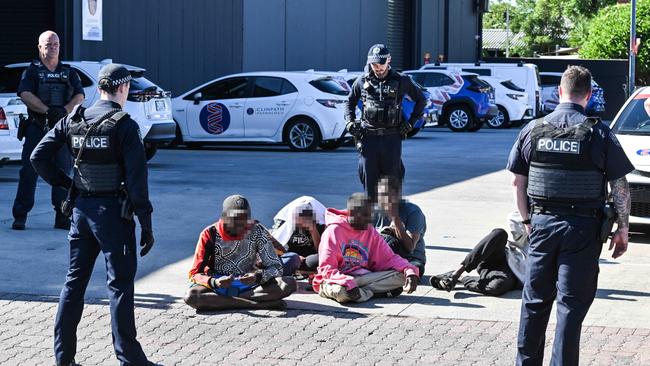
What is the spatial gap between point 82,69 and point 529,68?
17.0 meters

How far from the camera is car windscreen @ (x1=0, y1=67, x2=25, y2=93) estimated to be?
1784 cm

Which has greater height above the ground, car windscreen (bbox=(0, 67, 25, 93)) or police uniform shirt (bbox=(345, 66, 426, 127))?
car windscreen (bbox=(0, 67, 25, 93))

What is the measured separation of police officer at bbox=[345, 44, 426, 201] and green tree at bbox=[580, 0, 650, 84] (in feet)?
116

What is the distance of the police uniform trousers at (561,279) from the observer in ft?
18.6

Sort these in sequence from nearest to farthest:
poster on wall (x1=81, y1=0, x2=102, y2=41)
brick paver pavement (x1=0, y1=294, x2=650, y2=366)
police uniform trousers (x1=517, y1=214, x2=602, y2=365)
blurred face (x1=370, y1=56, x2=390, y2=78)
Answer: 1. police uniform trousers (x1=517, y1=214, x2=602, y2=365)
2. brick paver pavement (x1=0, y1=294, x2=650, y2=366)
3. blurred face (x1=370, y1=56, x2=390, y2=78)
4. poster on wall (x1=81, y1=0, x2=102, y2=41)

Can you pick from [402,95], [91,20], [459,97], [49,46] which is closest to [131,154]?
[402,95]

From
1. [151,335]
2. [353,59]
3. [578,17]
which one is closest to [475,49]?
[353,59]

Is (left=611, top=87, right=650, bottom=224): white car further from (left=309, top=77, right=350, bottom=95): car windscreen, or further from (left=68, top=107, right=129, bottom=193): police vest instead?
(left=309, top=77, right=350, bottom=95): car windscreen

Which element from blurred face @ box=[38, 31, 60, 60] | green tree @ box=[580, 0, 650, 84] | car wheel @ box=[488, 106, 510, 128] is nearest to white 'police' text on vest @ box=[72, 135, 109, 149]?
blurred face @ box=[38, 31, 60, 60]

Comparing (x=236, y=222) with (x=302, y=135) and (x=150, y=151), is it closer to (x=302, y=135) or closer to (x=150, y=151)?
(x=150, y=151)

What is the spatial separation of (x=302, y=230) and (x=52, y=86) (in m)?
3.10

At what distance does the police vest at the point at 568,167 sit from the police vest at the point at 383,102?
168 inches

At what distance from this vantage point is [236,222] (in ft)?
25.5

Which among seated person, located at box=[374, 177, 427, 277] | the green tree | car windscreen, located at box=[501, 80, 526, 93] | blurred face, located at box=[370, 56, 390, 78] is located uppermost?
the green tree
